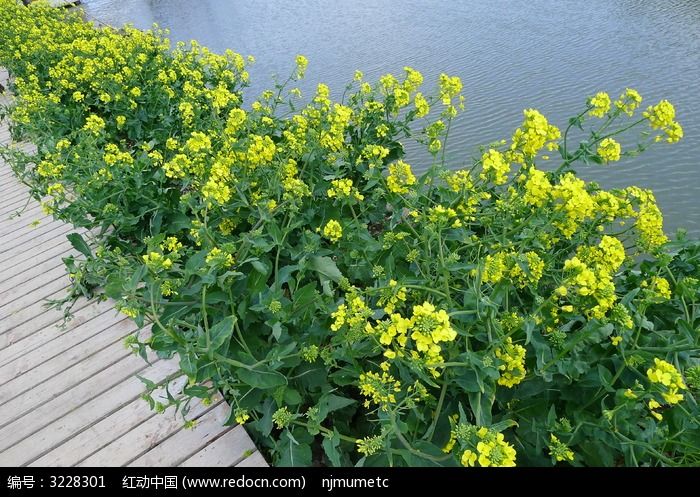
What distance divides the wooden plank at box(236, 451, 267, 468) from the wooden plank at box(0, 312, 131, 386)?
2.83ft

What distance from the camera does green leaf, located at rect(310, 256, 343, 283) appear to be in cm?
167

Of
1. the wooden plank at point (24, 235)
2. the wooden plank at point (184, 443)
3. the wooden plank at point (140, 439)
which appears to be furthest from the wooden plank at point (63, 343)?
the wooden plank at point (24, 235)

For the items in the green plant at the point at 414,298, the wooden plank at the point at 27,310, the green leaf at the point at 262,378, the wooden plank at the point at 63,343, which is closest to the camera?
the green plant at the point at 414,298

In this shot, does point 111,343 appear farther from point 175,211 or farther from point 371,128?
point 371,128

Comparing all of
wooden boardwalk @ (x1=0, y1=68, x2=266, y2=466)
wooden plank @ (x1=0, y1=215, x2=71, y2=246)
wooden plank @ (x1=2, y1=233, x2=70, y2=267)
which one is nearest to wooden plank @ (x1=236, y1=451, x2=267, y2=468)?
wooden boardwalk @ (x1=0, y1=68, x2=266, y2=466)

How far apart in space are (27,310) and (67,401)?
72 cm

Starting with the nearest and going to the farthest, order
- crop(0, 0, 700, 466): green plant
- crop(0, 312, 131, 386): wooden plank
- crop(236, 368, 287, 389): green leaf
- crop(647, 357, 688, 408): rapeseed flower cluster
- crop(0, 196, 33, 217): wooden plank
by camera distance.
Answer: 1. crop(647, 357, 688, 408): rapeseed flower cluster
2. crop(0, 0, 700, 466): green plant
3. crop(236, 368, 287, 389): green leaf
4. crop(0, 312, 131, 386): wooden plank
5. crop(0, 196, 33, 217): wooden plank

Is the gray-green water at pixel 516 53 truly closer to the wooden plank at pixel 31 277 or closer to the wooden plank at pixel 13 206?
the wooden plank at pixel 31 277

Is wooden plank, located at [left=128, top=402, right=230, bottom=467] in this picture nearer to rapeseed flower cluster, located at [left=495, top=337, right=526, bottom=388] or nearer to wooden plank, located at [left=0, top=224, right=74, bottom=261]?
rapeseed flower cluster, located at [left=495, top=337, right=526, bottom=388]

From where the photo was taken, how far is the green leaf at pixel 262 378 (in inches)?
53.2

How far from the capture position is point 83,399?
71.6 inches

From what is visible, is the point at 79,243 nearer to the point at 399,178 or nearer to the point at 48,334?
the point at 48,334

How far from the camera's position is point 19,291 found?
7.95 feet

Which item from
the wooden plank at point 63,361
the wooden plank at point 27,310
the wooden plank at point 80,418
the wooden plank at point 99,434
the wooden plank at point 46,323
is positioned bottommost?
the wooden plank at point 99,434
